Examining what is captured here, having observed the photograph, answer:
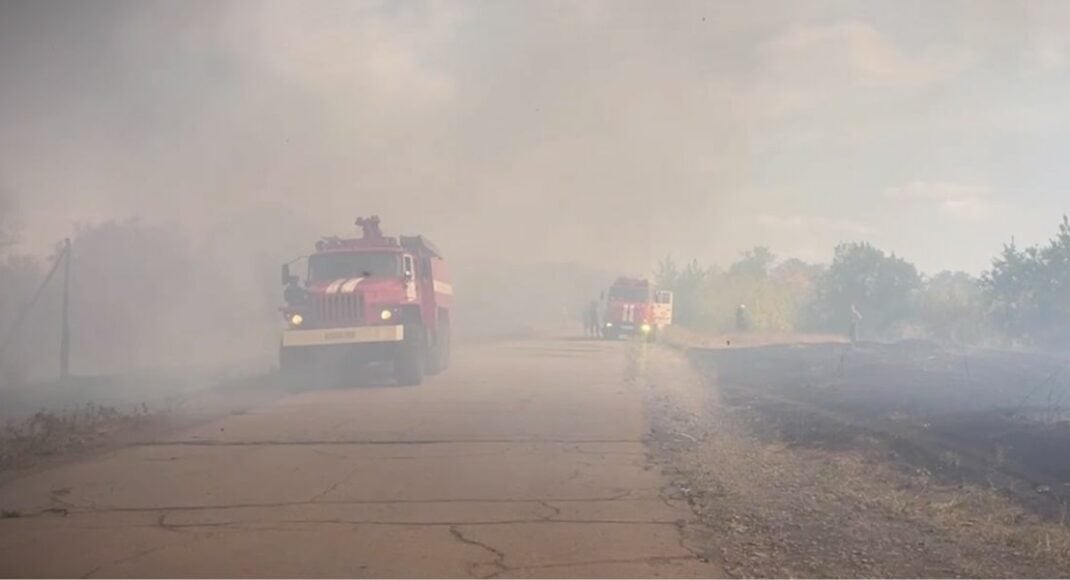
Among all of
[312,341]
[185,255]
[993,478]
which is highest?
[185,255]

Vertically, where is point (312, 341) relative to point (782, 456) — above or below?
above

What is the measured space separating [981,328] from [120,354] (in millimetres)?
41447

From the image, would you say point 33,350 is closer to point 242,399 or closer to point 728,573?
point 242,399

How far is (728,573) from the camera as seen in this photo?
17.7 ft

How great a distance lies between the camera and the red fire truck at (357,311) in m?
17.8

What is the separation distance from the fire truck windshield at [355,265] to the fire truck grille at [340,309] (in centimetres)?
99

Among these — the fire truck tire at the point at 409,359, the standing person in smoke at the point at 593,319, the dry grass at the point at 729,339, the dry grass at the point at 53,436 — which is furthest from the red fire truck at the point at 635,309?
the dry grass at the point at 53,436

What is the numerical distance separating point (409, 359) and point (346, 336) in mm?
1419

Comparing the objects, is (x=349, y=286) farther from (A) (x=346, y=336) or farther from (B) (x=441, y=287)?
(B) (x=441, y=287)

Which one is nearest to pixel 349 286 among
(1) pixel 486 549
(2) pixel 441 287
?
(2) pixel 441 287

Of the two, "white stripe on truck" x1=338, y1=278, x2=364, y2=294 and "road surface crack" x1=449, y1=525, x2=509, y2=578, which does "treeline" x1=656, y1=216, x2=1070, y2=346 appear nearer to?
"white stripe on truck" x1=338, y1=278, x2=364, y2=294

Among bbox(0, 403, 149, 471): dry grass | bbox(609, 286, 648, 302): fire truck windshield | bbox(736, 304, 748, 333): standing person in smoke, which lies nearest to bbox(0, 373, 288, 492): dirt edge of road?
bbox(0, 403, 149, 471): dry grass

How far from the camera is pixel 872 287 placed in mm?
48125

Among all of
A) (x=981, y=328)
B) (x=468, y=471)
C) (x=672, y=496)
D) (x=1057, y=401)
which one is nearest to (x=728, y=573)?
(x=672, y=496)
